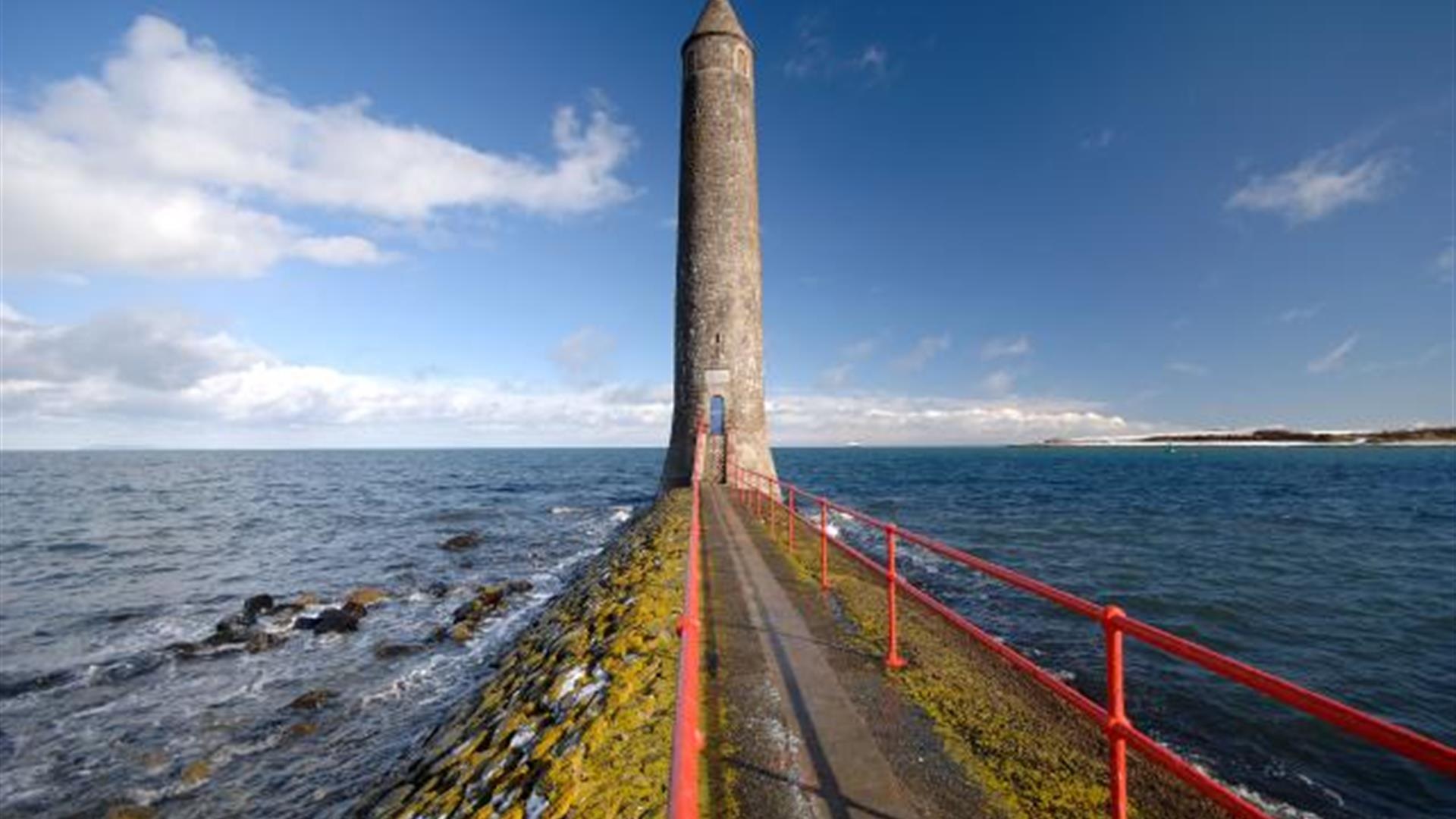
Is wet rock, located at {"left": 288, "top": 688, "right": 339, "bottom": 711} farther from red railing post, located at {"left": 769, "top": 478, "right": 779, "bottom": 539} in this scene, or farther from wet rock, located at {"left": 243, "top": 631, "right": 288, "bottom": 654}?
red railing post, located at {"left": 769, "top": 478, "right": 779, "bottom": 539}

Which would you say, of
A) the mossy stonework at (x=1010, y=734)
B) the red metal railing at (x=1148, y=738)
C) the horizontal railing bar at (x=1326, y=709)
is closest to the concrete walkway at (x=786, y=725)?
the mossy stonework at (x=1010, y=734)

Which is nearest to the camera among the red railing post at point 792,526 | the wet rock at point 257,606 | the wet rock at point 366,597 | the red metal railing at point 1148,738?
the red metal railing at point 1148,738

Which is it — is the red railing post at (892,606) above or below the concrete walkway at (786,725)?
above

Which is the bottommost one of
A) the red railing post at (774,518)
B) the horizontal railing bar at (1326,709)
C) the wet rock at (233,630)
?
the wet rock at (233,630)

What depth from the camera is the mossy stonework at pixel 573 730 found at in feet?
15.1

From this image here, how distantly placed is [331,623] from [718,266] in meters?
13.7

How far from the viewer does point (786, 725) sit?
4918 millimetres

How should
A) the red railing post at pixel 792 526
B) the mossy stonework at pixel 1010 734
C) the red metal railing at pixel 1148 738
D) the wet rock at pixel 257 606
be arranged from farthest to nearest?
the wet rock at pixel 257 606 < the red railing post at pixel 792 526 < the mossy stonework at pixel 1010 734 < the red metal railing at pixel 1148 738

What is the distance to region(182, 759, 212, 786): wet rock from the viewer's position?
8.09 meters

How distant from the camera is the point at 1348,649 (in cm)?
1192

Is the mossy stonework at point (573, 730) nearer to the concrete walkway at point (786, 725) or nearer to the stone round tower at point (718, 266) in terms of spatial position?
the concrete walkway at point (786, 725)

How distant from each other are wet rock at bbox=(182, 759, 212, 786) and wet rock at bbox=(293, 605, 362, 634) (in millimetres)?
5614

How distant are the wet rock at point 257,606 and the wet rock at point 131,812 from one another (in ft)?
28.0

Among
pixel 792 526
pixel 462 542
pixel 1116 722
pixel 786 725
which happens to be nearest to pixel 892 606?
pixel 786 725
